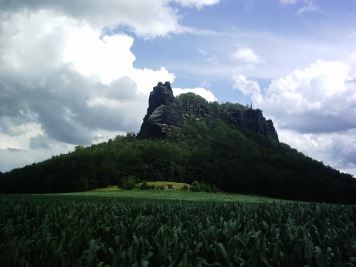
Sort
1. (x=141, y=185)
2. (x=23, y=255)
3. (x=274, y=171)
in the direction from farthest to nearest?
(x=274, y=171) < (x=141, y=185) < (x=23, y=255)

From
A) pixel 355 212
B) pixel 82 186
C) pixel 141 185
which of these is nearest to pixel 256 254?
pixel 355 212

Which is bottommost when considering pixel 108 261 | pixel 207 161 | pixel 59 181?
pixel 108 261

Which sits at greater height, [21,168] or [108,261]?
[21,168]

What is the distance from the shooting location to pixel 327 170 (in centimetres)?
14638

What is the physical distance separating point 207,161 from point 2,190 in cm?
7710

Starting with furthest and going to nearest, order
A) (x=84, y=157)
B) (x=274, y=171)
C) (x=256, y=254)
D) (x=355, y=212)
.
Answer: (x=84, y=157), (x=274, y=171), (x=355, y=212), (x=256, y=254)

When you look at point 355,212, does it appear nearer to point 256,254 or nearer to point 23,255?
point 256,254

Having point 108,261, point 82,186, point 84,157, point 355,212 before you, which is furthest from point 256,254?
point 84,157

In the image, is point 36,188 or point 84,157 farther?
point 84,157

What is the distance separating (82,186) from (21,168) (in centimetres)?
3968

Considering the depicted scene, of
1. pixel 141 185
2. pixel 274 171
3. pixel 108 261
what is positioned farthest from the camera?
pixel 274 171

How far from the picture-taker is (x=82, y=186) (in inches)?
4806

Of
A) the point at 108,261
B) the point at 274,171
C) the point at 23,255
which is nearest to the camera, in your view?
the point at 23,255

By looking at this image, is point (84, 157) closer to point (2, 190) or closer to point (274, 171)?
point (2, 190)
